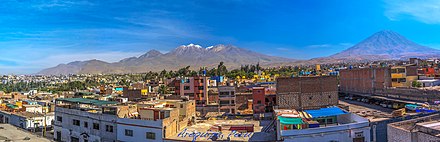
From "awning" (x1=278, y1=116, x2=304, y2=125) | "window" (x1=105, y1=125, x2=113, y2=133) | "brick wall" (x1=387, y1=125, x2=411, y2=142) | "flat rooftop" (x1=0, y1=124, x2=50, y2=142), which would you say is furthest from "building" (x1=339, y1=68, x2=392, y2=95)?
"flat rooftop" (x1=0, y1=124, x2=50, y2=142)

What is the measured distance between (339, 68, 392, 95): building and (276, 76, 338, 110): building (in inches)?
627

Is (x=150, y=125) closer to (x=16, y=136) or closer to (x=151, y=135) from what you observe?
(x=151, y=135)

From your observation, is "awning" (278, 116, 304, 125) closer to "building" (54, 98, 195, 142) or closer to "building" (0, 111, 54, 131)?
"building" (54, 98, 195, 142)

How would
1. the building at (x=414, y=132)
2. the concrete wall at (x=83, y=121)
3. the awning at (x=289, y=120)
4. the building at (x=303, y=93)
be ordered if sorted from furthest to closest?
the building at (x=303, y=93) < the concrete wall at (x=83, y=121) < the awning at (x=289, y=120) < the building at (x=414, y=132)

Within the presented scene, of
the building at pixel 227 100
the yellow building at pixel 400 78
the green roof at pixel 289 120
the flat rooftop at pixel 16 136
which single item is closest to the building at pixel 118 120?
the flat rooftop at pixel 16 136

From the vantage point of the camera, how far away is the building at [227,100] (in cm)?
4359

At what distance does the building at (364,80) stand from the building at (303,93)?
15920 mm

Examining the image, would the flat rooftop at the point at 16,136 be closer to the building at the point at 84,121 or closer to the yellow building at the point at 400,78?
the building at the point at 84,121

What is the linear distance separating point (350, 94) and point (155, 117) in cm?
3838

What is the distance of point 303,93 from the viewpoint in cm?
3588

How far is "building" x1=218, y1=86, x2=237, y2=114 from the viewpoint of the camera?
43594 mm

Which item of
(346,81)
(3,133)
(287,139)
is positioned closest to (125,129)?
(3,133)

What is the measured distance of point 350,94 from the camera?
5450 cm

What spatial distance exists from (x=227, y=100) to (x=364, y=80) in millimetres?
22504
